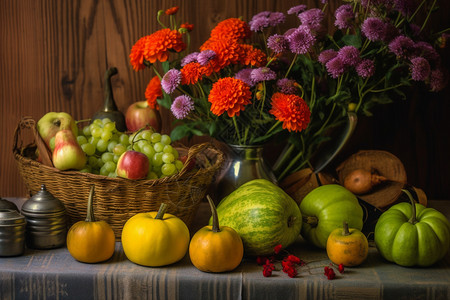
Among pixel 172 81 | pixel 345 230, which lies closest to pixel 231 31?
pixel 172 81

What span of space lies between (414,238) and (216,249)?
0.39 m

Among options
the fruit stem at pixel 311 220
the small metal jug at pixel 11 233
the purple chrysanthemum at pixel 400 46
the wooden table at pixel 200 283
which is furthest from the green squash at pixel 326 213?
the small metal jug at pixel 11 233

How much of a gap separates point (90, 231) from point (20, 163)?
34cm

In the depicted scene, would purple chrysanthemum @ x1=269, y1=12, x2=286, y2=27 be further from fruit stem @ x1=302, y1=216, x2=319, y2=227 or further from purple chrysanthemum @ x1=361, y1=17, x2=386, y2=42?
fruit stem @ x1=302, y1=216, x2=319, y2=227

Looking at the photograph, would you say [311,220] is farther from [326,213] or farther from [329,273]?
[329,273]

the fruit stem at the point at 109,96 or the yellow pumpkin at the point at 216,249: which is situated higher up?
the fruit stem at the point at 109,96

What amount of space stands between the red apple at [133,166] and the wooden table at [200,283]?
0.19 meters

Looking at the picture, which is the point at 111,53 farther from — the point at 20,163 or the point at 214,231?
the point at 214,231

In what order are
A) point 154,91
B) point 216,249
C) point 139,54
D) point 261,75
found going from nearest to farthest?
point 216,249 → point 261,75 → point 139,54 → point 154,91

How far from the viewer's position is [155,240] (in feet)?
3.17

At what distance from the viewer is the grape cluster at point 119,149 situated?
3.82 feet

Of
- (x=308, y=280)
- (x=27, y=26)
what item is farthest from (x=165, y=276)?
(x=27, y=26)

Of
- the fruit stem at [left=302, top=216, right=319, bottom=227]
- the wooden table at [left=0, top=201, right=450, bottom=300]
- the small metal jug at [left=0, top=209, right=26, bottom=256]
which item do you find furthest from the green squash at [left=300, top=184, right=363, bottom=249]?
the small metal jug at [left=0, top=209, right=26, bottom=256]

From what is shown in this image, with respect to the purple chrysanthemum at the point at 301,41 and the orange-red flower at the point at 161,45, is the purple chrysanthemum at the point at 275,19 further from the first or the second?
the orange-red flower at the point at 161,45
